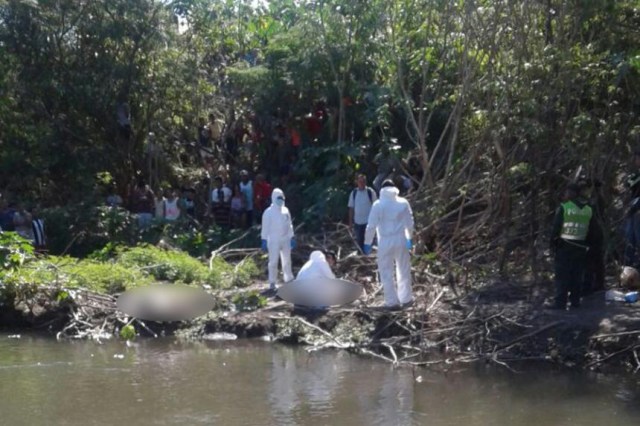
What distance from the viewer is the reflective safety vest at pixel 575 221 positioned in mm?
14562

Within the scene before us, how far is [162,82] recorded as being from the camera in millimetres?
26062

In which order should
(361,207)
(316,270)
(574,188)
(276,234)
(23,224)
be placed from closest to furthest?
1. (574,188)
2. (316,270)
3. (276,234)
4. (361,207)
5. (23,224)

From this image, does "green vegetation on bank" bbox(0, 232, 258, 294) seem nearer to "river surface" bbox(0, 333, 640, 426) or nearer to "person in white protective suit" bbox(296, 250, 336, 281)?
"river surface" bbox(0, 333, 640, 426)

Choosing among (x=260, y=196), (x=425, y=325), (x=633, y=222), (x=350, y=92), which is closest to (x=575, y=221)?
(x=633, y=222)

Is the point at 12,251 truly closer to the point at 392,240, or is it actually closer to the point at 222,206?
the point at 392,240

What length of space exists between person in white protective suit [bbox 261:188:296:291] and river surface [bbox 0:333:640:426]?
281cm

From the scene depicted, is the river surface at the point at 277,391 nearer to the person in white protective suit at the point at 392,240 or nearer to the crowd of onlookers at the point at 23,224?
the person in white protective suit at the point at 392,240

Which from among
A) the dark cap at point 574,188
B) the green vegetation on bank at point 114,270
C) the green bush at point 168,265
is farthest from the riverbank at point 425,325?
the dark cap at point 574,188

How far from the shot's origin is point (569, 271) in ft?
48.4

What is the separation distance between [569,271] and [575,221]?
69 cm

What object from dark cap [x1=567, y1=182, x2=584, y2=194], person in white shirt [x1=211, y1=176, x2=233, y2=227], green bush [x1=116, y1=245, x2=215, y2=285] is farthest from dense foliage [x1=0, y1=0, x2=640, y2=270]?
green bush [x1=116, y1=245, x2=215, y2=285]

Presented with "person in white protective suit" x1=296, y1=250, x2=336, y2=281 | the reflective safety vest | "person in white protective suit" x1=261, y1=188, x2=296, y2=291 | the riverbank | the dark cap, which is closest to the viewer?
the riverbank

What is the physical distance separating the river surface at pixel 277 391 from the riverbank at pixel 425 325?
427 mm

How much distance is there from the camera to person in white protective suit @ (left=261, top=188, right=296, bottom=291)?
58.9ft
